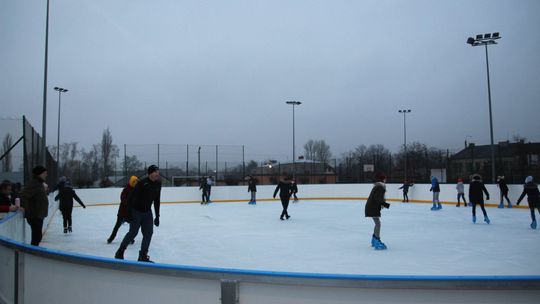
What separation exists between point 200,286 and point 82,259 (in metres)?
1.05

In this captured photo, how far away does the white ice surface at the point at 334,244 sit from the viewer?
672cm

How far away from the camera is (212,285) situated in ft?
8.41

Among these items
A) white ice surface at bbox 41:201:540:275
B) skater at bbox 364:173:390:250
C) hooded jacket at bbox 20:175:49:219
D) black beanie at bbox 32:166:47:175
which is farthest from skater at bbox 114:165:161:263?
skater at bbox 364:173:390:250

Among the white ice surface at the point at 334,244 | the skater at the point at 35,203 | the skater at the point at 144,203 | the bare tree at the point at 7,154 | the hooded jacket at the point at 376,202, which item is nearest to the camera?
the skater at the point at 144,203

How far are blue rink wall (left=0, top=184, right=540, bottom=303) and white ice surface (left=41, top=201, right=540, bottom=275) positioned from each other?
3482 millimetres

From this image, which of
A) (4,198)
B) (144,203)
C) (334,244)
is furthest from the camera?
(334,244)

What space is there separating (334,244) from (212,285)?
670 centimetres

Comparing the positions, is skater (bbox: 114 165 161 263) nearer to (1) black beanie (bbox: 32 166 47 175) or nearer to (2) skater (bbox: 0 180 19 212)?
(1) black beanie (bbox: 32 166 47 175)

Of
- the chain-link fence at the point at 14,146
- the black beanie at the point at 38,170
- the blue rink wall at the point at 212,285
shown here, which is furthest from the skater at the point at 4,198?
the blue rink wall at the point at 212,285

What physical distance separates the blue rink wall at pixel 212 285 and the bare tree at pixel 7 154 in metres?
8.54

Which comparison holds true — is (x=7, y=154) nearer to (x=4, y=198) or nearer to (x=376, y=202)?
(x=4, y=198)

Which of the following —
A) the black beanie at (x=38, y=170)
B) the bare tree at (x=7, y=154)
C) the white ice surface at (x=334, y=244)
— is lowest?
Answer: the white ice surface at (x=334, y=244)

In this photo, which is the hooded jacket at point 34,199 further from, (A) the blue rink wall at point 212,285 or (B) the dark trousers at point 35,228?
(A) the blue rink wall at point 212,285

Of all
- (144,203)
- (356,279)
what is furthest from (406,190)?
(356,279)
